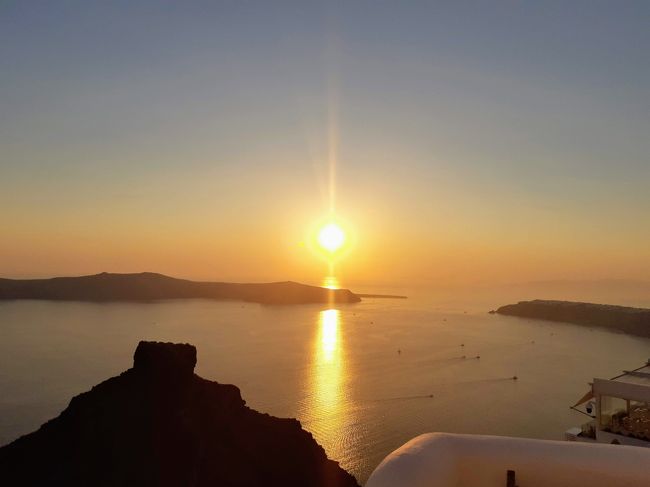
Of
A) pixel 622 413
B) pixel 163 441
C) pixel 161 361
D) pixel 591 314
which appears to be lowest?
pixel 591 314

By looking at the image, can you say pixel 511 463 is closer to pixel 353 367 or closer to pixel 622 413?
pixel 622 413

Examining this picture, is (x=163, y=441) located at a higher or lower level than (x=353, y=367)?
higher

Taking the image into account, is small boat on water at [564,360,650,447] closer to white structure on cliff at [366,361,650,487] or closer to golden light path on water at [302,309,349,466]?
white structure on cliff at [366,361,650,487]

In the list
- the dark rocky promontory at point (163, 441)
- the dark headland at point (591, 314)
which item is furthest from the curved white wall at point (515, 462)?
the dark headland at point (591, 314)

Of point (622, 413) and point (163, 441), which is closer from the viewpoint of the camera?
point (622, 413)

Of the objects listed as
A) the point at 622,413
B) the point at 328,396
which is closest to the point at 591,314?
the point at 328,396

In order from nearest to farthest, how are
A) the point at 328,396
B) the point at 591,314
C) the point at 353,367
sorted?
the point at 328,396, the point at 353,367, the point at 591,314

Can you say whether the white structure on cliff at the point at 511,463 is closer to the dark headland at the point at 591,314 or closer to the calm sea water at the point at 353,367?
the calm sea water at the point at 353,367

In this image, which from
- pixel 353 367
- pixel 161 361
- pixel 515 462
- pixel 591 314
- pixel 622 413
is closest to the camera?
pixel 515 462
